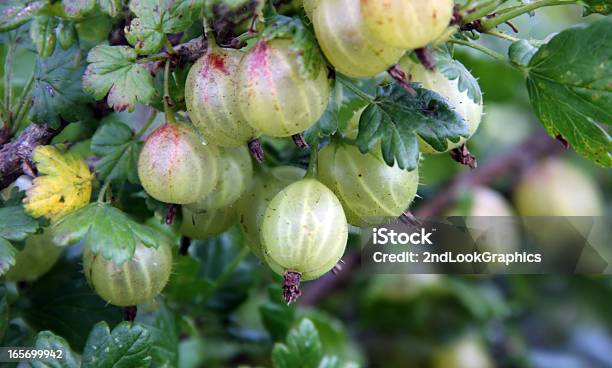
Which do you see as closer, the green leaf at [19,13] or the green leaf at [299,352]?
the green leaf at [19,13]

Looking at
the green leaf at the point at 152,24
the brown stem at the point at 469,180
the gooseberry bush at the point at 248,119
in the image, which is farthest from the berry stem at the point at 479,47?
the brown stem at the point at 469,180

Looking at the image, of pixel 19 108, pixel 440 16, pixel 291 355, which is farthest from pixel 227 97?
pixel 291 355

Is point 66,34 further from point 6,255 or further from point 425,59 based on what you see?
point 425,59

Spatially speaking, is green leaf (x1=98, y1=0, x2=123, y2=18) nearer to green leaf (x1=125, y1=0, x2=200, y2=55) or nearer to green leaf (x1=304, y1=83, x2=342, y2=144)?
green leaf (x1=125, y1=0, x2=200, y2=55)

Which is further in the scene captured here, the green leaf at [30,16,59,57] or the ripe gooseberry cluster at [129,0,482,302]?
the green leaf at [30,16,59,57]

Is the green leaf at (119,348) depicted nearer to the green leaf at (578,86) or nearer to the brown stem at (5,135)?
the brown stem at (5,135)

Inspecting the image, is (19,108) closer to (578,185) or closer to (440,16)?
(440,16)

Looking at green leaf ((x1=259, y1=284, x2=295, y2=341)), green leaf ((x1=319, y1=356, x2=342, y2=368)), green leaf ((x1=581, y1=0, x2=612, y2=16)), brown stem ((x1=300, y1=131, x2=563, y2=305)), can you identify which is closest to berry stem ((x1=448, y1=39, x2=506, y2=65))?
green leaf ((x1=581, y1=0, x2=612, y2=16))
